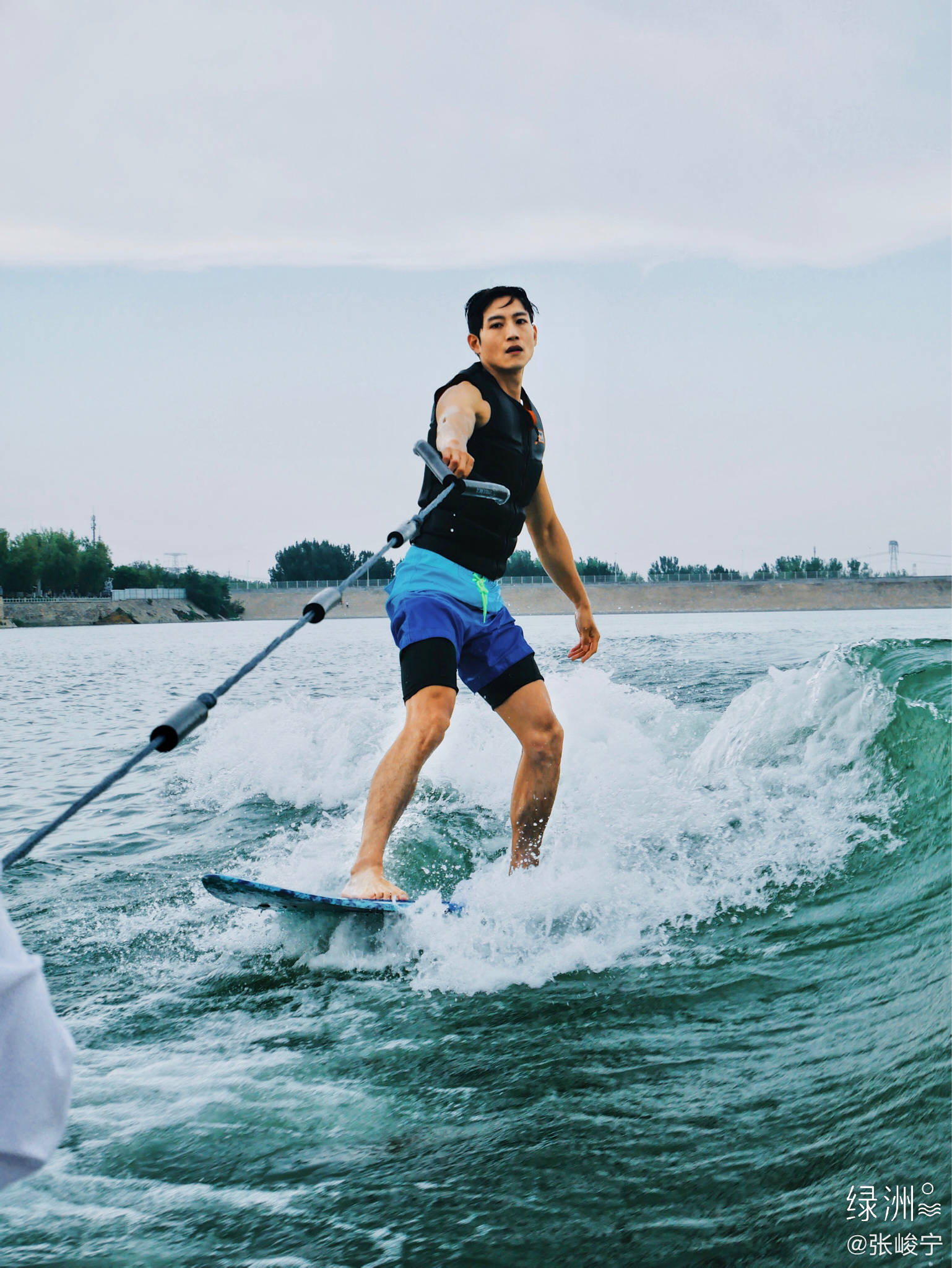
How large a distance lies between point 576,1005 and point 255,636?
36336 mm

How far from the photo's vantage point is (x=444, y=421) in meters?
3.50

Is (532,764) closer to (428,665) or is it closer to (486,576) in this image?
(428,665)

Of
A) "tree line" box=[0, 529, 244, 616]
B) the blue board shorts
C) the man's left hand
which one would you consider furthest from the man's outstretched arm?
"tree line" box=[0, 529, 244, 616]

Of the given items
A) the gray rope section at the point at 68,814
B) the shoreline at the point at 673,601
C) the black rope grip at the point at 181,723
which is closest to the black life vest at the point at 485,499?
the black rope grip at the point at 181,723

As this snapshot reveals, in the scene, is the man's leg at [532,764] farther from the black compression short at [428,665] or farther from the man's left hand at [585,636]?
the man's left hand at [585,636]

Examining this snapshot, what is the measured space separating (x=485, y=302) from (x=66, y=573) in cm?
9146

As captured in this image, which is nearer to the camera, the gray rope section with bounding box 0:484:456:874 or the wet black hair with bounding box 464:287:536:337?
the gray rope section with bounding box 0:484:456:874

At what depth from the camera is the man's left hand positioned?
4.51m

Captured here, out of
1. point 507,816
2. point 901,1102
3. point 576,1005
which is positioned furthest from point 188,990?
point 507,816

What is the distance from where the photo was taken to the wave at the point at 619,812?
10.6ft

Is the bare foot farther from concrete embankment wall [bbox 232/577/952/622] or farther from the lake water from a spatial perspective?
concrete embankment wall [bbox 232/577/952/622]

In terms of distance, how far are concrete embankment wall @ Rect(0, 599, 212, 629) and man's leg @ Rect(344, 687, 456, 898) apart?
70156 millimetres

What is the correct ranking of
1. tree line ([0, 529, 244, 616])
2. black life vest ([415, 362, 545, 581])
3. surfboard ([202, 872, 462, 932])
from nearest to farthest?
surfboard ([202, 872, 462, 932]), black life vest ([415, 362, 545, 581]), tree line ([0, 529, 244, 616])

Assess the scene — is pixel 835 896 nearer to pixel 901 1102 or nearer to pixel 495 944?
pixel 495 944
